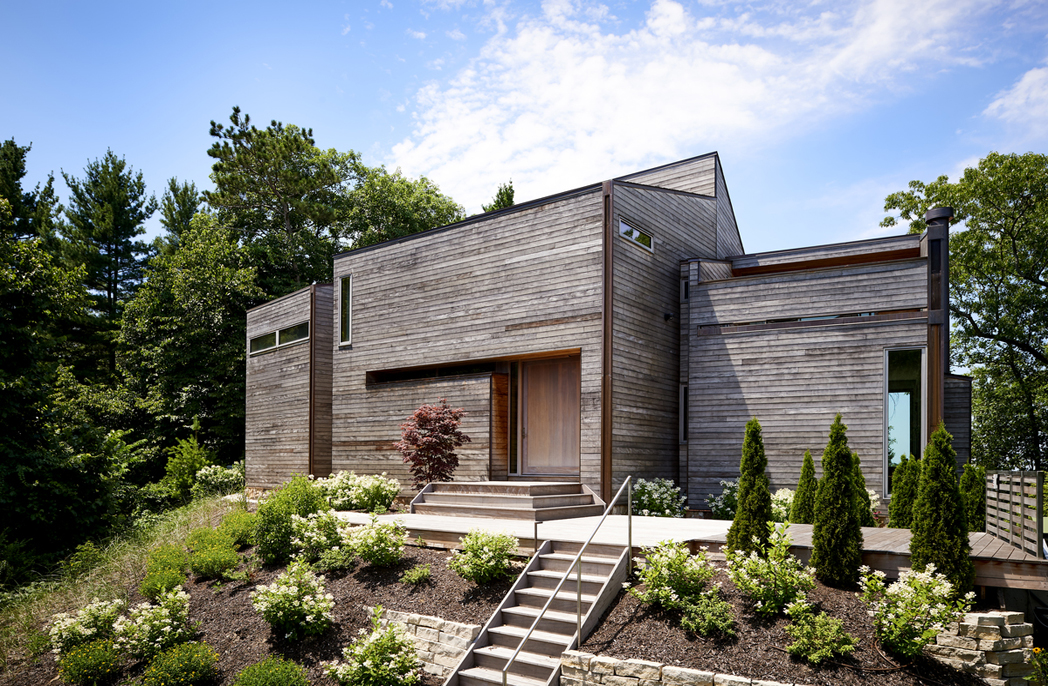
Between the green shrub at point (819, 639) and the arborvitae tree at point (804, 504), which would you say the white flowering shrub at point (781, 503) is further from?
the green shrub at point (819, 639)

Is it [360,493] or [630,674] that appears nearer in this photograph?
[630,674]

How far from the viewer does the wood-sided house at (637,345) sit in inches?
419

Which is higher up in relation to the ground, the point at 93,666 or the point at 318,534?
the point at 318,534

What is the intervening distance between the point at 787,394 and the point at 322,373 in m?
10.6

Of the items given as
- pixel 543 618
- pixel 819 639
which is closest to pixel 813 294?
pixel 819 639

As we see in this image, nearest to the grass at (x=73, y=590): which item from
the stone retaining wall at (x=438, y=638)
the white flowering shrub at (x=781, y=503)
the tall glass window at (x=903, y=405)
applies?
the stone retaining wall at (x=438, y=638)

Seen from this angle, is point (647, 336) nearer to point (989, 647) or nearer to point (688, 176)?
point (688, 176)

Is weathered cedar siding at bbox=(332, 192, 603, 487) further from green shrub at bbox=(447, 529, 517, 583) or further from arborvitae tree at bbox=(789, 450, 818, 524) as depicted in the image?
green shrub at bbox=(447, 529, 517, 583)

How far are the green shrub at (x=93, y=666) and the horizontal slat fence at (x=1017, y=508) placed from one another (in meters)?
9.56

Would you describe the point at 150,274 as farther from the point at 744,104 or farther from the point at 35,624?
the point at 744,104

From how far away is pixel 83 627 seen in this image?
316 inches

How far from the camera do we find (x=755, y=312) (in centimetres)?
1175

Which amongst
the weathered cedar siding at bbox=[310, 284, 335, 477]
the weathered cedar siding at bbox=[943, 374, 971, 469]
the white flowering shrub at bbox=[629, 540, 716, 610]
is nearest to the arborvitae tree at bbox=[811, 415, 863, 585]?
the white flowering shrub at bbox=[629, 540, 716, 610]

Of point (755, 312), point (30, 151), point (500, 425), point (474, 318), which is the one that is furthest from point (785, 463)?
point (30, 151)
